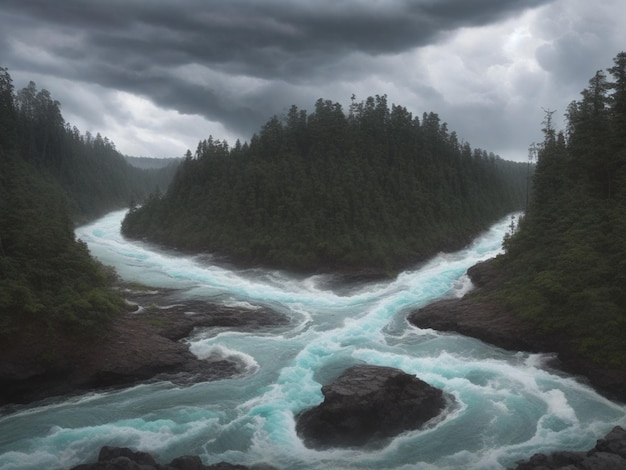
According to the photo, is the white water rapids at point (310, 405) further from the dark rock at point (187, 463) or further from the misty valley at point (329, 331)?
the dark rock at point (187, 463)

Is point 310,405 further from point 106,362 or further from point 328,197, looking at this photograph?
point 328,197

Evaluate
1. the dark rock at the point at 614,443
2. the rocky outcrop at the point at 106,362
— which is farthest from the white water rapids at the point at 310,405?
the dark rock at the point at 614,443

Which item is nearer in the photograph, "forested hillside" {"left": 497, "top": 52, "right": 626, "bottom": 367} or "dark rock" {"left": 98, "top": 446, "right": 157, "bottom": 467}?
"dark rock" {"left": 98, "top": 446, "right": 157, "bottom": 467}

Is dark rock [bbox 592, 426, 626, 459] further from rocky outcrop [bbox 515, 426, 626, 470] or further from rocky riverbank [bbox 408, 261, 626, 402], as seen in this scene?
rocky riverbank [bbox 408, 261, 626, 402]

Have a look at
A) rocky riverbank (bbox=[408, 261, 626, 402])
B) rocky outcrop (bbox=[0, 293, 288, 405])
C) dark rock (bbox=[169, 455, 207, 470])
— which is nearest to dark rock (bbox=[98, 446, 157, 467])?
dark rock (bbox=[169, 455, 207, 470])

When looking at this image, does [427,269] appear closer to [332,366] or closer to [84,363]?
[332,366]

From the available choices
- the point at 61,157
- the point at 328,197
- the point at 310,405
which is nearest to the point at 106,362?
the point at 310,405
